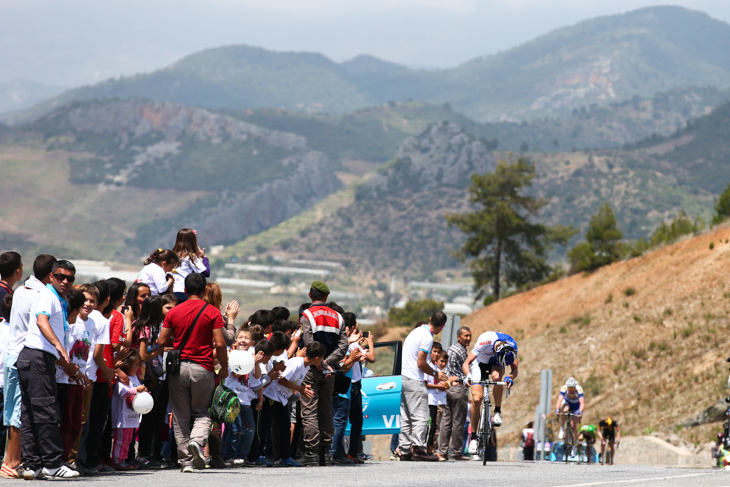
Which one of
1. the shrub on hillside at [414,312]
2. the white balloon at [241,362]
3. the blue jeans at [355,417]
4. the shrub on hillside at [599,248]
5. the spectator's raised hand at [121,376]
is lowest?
the blue jeans at [355,417]

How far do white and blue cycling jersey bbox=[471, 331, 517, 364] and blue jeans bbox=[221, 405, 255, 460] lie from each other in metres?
3.93

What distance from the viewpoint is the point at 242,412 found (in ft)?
35.1

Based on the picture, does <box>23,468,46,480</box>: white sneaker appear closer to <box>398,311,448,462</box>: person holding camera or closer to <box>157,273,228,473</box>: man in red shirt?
<box>157,273,228,473</box>: man in red shirt

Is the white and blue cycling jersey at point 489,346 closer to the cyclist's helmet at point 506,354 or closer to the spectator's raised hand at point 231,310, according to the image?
the cyclist's helmet at point 506,354

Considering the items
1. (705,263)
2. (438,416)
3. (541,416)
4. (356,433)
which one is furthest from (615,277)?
(356,433)

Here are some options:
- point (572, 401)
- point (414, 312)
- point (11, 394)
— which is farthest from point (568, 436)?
point (414, 312)

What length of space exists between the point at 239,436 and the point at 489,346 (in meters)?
4.32

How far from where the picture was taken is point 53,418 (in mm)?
8289

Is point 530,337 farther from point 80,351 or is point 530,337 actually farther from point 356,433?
point 80,351

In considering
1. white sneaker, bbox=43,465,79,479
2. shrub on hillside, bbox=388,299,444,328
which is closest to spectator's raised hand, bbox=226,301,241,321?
white sneaker, bbox=43,465,79,479

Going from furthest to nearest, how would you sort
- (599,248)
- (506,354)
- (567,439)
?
1. (599,248)
2. (567,439)
3. (506,354)

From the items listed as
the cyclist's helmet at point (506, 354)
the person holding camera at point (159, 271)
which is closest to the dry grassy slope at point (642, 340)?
the cyclist's helmet at point (506, 354)

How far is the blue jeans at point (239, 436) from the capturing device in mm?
10758

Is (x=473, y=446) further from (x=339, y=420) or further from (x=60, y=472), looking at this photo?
(x=60, y=472)
